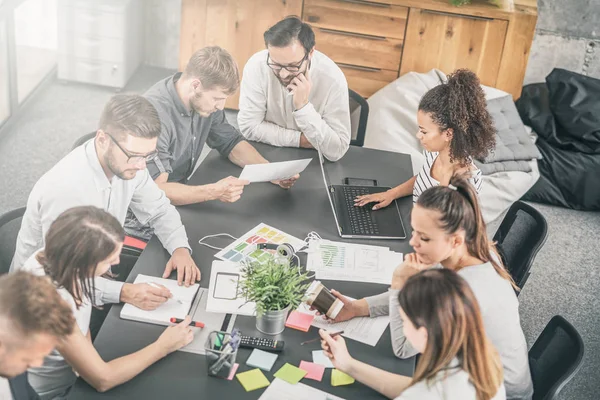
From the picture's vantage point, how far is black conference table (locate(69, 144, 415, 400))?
7.18 feet

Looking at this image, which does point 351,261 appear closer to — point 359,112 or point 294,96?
point 294,96

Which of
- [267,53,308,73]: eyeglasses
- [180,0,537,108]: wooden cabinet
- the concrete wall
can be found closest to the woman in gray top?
[267,53,308,73]: eyeglasses

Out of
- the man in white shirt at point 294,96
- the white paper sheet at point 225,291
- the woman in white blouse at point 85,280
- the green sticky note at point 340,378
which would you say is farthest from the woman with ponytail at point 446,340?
the man in white shirt at point 294,96

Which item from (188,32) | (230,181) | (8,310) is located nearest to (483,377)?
(8,310)

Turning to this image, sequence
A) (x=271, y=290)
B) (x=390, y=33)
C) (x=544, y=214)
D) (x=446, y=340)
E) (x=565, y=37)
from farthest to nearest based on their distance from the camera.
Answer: (x=565, y=37)
(x=390, y=33)
(x=544, y=214)
(x=271, y=290)
(x=446, y=340)

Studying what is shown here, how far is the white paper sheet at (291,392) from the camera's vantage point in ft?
7.18

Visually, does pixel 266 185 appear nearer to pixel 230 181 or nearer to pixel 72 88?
pixel 230 181

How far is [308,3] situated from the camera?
5188mm

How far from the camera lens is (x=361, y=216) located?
10.2 ft

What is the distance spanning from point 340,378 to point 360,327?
0.88ft

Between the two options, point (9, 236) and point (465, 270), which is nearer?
point (465, 270)

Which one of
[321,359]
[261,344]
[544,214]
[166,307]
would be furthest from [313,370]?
[544,214]

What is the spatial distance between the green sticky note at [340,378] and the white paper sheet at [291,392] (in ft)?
0.20

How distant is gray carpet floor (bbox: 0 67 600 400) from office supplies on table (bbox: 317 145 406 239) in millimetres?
1164
